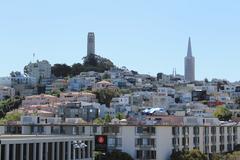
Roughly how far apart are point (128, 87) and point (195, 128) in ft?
296

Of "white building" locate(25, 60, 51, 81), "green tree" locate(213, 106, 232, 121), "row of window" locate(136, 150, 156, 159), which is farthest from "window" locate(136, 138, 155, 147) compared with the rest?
"white building" locate(25, 60, 51, 81)

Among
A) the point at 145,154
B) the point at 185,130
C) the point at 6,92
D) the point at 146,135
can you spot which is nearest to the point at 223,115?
the point at 185,130

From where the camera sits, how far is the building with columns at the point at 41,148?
1463 inches

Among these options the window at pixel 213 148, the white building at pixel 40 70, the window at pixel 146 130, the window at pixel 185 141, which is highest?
the white building at pixel 40 70

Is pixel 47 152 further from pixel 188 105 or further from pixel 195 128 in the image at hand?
pixel 188 105

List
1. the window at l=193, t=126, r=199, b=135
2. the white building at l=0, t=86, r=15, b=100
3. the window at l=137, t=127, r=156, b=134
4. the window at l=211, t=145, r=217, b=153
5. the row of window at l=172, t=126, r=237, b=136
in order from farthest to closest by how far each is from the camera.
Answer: the white building at l=0, t=86, r=15, b=100 → the window at l=211, t=145, r=217, b=153 → the window at l=193, t=126, r=199, b=135 → the row of window at l=172, t=126, r=237, b=136 → the window at l=137, t=127, r=156, b=134

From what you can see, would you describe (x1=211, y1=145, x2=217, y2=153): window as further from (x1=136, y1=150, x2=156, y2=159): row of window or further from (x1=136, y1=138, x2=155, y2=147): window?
(x1=136, y1=150, x2=156, y2=159): row of window

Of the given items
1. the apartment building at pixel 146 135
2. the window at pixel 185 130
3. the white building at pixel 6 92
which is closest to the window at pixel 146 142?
the apartment building at pixel 146 135

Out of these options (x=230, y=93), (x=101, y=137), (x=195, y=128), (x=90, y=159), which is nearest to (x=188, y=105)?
(x=230, y=93)

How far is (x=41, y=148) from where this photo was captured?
40.2 metres

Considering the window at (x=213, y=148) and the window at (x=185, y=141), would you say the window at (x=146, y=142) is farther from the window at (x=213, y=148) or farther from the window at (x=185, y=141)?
the window at (x=213, y=148)

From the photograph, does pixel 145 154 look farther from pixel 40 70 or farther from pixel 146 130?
pixel 40 70

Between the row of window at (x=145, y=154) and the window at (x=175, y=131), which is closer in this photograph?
the row of window at (x=145, y=154)

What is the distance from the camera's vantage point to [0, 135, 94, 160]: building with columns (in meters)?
37.2
